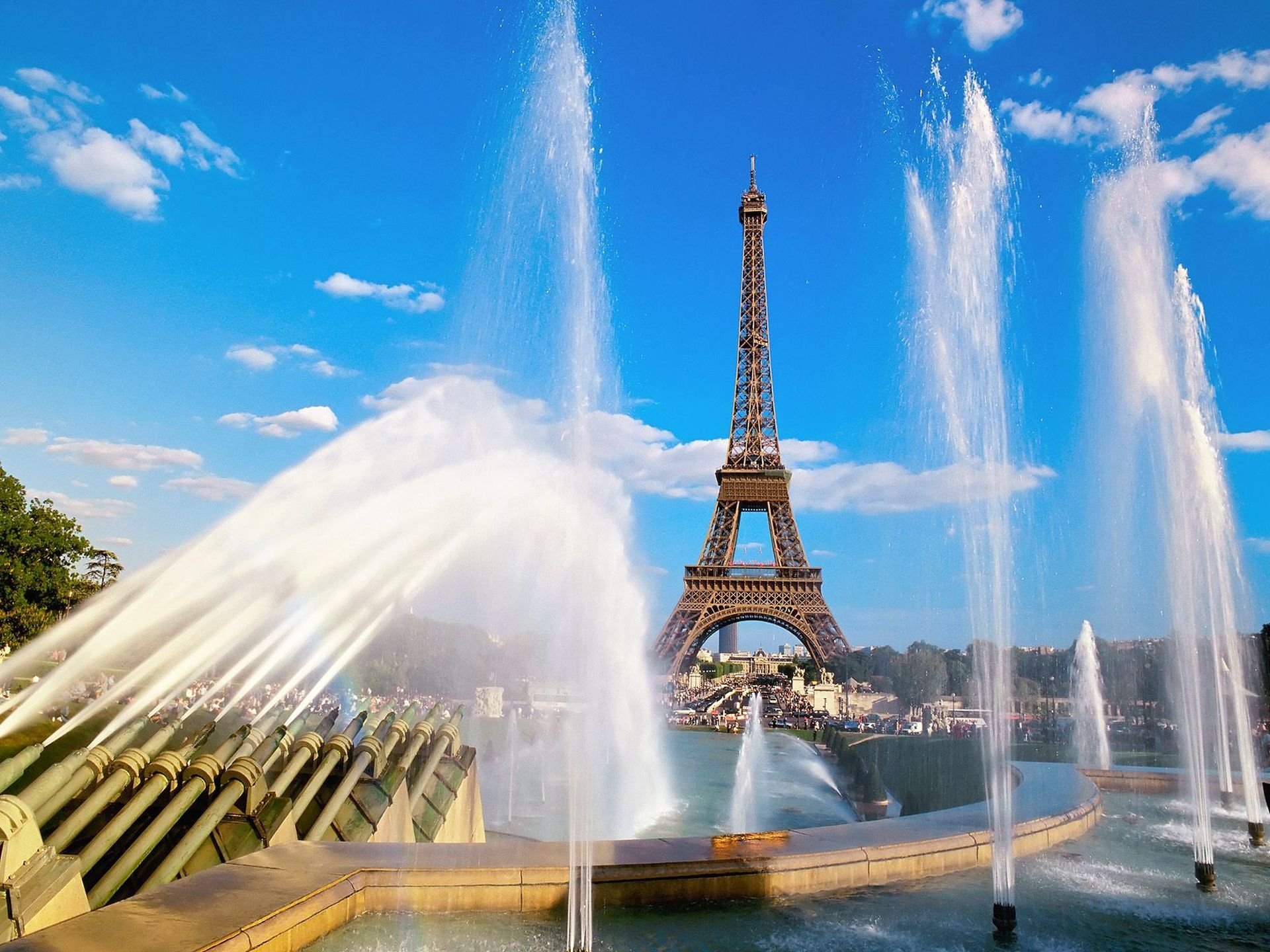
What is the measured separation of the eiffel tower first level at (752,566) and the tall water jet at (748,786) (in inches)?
804

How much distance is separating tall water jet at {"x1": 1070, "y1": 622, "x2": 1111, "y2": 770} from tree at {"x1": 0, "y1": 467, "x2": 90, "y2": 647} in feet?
145

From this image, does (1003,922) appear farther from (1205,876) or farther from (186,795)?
(186,795)

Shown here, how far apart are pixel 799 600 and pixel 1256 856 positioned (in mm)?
56579

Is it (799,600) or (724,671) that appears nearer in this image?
(799,600)

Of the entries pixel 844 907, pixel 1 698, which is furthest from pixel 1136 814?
pixel 1 698

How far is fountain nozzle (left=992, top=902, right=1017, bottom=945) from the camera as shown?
792cm

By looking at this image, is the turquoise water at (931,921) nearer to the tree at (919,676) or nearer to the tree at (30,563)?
the tree at (30,563)

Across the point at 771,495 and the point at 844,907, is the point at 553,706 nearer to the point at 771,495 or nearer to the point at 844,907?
the point at 844,907

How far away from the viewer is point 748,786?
98.9 feet

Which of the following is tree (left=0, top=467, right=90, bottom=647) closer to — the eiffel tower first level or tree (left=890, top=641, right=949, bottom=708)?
the eiffel tower first level

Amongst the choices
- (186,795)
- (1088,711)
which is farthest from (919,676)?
(186,795)

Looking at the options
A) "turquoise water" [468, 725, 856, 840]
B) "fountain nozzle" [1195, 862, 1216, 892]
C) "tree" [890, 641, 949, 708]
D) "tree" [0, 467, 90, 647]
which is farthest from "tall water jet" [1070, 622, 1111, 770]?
"tree" [0, 467, 90, 647]

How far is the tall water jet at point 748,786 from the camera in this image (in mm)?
24025

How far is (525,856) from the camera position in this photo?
830cm
